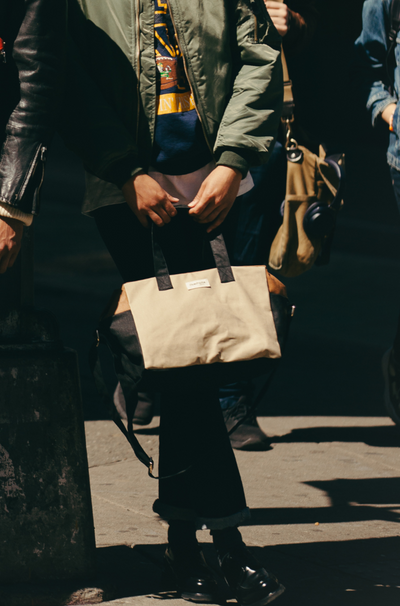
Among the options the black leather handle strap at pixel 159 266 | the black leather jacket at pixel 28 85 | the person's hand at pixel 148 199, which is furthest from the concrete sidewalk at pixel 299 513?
the black leather jacket at pixel 28 85

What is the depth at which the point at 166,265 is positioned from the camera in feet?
8.28

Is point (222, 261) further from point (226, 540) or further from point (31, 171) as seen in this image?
point (226, 540)

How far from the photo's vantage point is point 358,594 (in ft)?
8.68

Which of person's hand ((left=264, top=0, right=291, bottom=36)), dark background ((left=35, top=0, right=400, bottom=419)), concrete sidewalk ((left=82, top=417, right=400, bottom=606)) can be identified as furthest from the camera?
A: dark background ((left=35, top=0, right=400, bottom=419))

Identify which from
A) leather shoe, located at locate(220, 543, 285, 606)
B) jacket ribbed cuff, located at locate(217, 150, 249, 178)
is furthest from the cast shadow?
Result: jacket ribbed cuff, located at locate(217, 150, 249, 178)

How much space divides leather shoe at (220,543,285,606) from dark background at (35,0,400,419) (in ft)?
7.33

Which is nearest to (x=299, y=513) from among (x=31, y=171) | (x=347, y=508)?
(x=347, y=508)

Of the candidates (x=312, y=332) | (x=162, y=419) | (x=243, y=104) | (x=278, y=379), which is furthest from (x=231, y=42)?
(x=312, y=332)

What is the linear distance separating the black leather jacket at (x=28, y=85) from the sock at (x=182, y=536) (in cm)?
100

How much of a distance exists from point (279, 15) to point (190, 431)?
6.95 feet

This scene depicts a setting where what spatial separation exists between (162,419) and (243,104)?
0.94 metres

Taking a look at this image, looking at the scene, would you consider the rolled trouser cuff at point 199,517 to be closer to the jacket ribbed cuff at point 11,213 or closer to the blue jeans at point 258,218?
the jacket ribbed cuff at point 11,213

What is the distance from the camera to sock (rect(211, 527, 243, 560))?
2592 mm

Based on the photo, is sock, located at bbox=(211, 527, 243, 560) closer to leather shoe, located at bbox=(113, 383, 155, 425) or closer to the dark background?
leather shoe, located at bbox=(113, 383, 155, 425)
